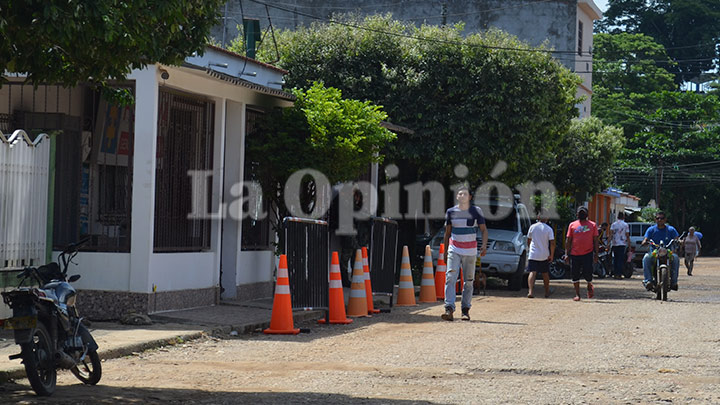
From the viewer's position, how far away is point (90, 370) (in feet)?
29.3

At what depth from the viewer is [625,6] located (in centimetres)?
8106

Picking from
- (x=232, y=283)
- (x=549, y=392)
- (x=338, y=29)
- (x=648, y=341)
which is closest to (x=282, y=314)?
(x=232, y=283)

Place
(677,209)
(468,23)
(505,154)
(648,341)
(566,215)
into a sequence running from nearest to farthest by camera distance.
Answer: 1. (648,341)
2. (505,154)
3. (566,215)
4. (468,23)
5. (677,209)

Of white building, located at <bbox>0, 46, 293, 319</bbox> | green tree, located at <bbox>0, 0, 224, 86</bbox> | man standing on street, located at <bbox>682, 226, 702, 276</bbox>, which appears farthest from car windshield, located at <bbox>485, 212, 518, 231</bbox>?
green tree, located at <bbox>0, 0, 224, 86</bbox>

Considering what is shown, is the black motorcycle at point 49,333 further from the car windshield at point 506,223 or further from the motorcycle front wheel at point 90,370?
the car windshield at point 506,223

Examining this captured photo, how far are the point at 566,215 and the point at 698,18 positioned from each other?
4742 cm

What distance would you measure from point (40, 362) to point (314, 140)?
27.9 ft

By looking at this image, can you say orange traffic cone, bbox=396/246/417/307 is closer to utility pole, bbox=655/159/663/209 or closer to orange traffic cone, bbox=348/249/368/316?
orange traffic cone, bbox=348/249/368/316

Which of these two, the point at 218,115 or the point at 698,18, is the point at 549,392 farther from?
the point at 698,18

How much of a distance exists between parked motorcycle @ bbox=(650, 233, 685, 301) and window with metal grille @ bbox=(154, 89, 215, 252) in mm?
9611

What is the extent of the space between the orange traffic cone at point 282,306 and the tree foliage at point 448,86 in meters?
11.7

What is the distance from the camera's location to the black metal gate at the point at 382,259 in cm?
1697

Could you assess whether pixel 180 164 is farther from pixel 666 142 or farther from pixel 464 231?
pixel 666 142

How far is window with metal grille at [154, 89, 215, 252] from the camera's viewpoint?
14664 millimetres
